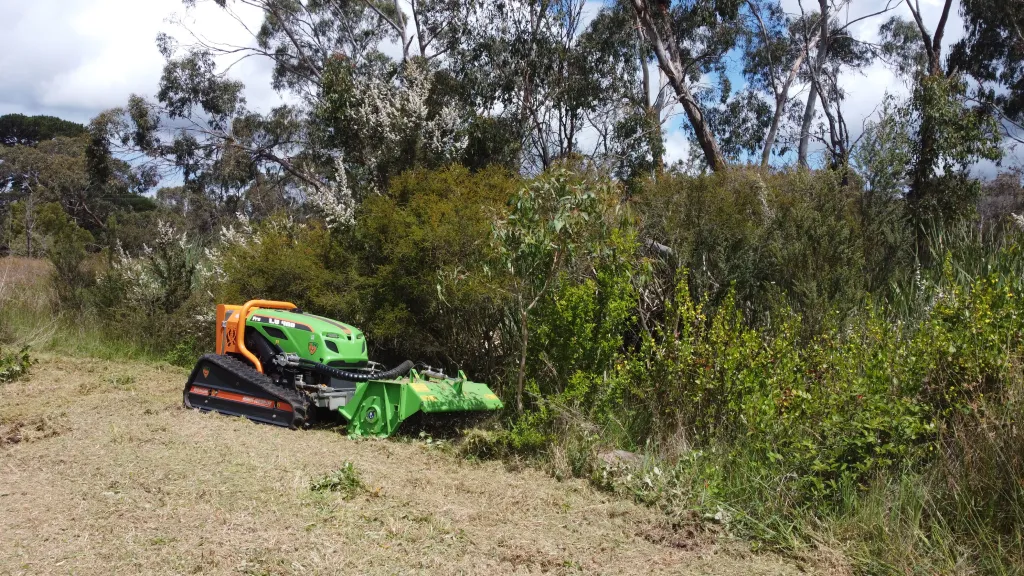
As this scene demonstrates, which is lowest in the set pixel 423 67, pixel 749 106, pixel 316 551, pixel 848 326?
pixel 316 551

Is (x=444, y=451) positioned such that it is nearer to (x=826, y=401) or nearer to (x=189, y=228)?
(x=826, y=401)

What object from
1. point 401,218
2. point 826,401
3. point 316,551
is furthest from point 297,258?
point 826,401

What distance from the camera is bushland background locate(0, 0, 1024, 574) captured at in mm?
4258

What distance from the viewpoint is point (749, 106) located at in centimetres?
2325

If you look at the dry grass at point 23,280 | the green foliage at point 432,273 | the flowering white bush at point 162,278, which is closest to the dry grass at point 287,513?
the green foliage at point 432,273

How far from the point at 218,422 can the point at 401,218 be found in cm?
296

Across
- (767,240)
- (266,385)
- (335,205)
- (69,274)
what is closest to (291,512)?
(266,385)

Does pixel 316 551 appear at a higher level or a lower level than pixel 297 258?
lower

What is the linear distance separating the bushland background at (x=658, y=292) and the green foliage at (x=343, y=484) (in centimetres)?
131

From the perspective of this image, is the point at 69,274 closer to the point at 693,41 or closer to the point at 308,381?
the point at 308,381

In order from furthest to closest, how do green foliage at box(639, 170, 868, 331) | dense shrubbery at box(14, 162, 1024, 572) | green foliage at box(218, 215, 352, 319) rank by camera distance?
green foliage at box(218, 215, 352, 319) < green foliage at box(639, 170, 868, 331) < dense shrubbery at box(14, 162, 1024, 572)

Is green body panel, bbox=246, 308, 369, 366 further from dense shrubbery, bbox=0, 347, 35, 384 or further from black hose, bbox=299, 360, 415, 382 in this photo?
dense shrubbery, bbox=0, 347, 35, 384

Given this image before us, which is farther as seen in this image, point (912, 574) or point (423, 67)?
point (423, 67)

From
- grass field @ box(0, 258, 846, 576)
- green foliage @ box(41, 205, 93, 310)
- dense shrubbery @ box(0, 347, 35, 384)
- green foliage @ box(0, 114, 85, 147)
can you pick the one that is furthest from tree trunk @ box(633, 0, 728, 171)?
green foliage @ box(0, 114, 85, 147)
